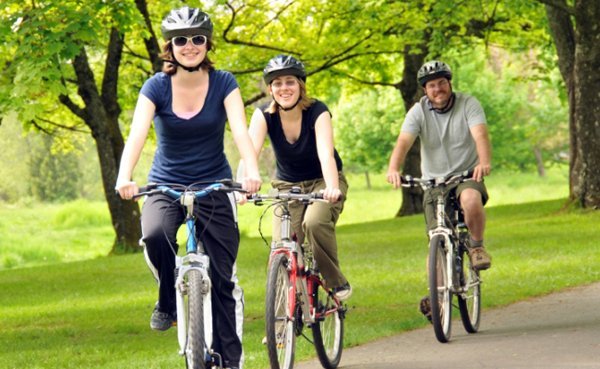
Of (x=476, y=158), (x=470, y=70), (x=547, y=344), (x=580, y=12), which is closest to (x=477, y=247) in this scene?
(x=476, y=158)

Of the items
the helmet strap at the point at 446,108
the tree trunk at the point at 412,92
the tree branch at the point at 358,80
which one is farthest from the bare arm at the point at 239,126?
the tree branch at the point at 358,80

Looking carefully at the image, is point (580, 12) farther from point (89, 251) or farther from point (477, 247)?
point (89, 251)

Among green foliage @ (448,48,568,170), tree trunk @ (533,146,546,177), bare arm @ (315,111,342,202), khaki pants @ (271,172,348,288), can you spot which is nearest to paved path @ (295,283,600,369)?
khaki pants @ (271,172,348,288)

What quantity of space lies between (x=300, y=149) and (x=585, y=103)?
17.2m

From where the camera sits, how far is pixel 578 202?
25453 millimetres

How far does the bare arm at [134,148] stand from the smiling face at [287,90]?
58.7 inches

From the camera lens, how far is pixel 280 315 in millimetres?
7570

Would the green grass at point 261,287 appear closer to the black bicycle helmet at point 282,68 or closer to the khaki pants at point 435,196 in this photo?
the khaki pants at point 435,196

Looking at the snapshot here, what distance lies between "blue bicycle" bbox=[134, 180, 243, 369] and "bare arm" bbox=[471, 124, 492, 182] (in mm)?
3408

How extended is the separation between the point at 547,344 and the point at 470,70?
59007 millimetres

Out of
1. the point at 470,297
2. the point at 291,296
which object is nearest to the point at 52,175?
the point at 470,297

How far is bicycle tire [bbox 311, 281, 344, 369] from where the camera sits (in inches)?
327

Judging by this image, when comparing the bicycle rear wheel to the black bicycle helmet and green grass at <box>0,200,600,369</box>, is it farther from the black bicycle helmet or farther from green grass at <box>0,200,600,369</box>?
the black bicycle helmet

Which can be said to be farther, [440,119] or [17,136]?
[17,136]
